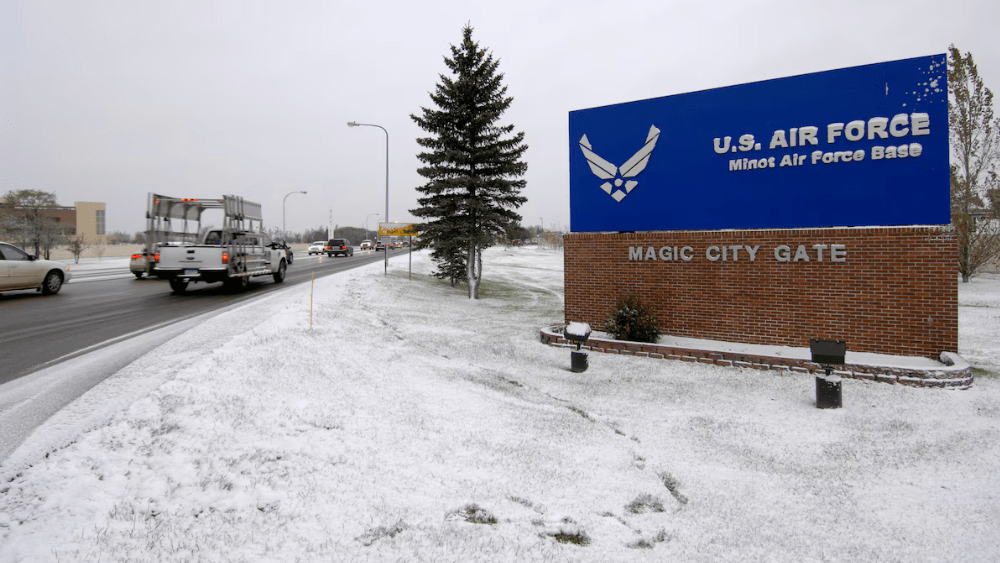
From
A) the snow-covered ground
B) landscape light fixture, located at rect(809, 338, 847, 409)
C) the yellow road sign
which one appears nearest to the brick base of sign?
the snow-covered ground

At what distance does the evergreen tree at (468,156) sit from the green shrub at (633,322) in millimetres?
9068

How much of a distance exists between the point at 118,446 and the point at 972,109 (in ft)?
123

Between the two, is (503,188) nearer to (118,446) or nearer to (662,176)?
(662,176)

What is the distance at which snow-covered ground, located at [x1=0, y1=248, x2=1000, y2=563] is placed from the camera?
3.31 meters

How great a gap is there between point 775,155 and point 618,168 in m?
3.09

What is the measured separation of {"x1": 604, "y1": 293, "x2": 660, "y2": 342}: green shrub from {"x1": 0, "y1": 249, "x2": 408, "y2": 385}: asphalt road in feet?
29.5

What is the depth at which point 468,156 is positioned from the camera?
60.2 feet

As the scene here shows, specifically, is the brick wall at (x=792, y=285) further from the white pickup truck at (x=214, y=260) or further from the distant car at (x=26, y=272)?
the distant car at (x=26, y=272)

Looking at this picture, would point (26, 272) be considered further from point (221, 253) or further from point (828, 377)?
point (828, 377)

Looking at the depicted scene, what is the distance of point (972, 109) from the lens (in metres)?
26.3

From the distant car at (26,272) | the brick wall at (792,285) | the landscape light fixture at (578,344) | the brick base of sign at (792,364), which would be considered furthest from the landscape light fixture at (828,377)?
the distant car at (26,272)

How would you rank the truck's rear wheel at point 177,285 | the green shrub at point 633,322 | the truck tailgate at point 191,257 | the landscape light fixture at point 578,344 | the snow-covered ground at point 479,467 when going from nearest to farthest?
the snow-covered ground at point 479,467 → the landscape light fixture at point 578,344 → the green shrub at point 633,322 → the truck tailgate at point 191,257 → the truck's rear wheel at point 177,285

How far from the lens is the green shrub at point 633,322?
977cm

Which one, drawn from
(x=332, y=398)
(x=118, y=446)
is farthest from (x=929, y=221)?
(x=118, y=446)
